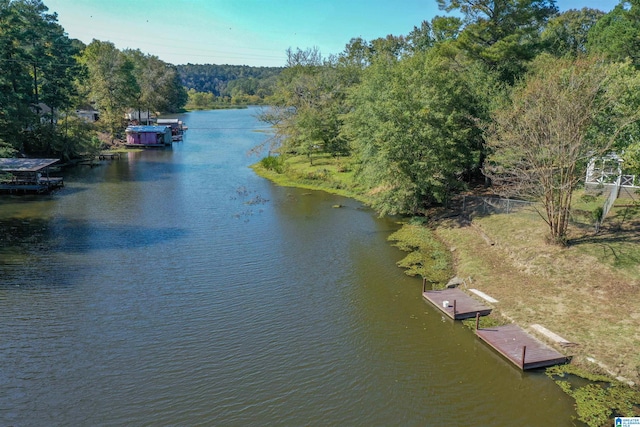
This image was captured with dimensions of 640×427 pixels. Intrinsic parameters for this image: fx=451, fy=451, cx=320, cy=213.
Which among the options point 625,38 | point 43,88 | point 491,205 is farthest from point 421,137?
point 43,88

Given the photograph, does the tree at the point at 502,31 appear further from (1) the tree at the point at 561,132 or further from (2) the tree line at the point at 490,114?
(1) the tree at the point at 561,132

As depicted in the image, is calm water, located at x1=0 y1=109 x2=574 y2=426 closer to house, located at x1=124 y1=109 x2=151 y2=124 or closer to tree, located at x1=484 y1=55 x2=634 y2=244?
tree, located at x1=484 y1=55 x2=634 y2=244

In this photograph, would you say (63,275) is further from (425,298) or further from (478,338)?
(478,338)

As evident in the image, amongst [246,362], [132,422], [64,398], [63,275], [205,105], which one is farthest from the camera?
[205,105]

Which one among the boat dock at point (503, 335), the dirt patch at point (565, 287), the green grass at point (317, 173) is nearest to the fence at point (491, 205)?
the dirt patch at point (565, 287)

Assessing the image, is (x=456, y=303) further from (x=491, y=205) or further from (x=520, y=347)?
(x=491, y=205)

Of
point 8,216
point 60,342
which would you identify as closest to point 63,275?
point 60,342

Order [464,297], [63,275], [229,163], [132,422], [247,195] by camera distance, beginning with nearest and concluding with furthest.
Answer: [132,422] → [464,297] → [63,275] → [247,195] → [229,163]
